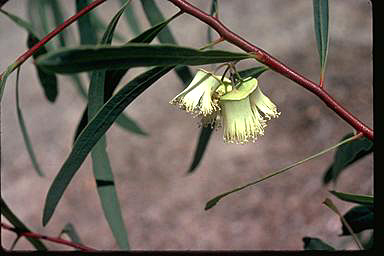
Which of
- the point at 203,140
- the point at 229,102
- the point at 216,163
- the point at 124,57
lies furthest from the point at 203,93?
the point at 216,163

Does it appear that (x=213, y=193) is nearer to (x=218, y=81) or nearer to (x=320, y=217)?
(x=320, y=217)

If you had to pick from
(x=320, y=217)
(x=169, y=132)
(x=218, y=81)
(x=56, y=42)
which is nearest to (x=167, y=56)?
(x=218, y=81)

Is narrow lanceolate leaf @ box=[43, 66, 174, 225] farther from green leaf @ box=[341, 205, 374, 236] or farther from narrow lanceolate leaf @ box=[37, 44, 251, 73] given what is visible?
green leaf @ box=[341, 205, 374, 236]

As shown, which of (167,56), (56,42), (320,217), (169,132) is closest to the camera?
(167,56)

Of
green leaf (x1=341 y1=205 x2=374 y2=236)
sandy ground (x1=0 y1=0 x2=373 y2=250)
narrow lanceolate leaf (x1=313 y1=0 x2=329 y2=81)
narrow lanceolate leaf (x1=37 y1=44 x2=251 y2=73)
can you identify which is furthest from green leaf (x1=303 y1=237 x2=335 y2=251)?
sandy ground (x1=0 y1=0 x2=373 y2=250)

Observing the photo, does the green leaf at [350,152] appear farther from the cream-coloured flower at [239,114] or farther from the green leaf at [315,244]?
the cream-coloured flower at [239,114]

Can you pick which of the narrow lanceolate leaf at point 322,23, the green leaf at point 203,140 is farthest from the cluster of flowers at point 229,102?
the green leaf at point 203,140
